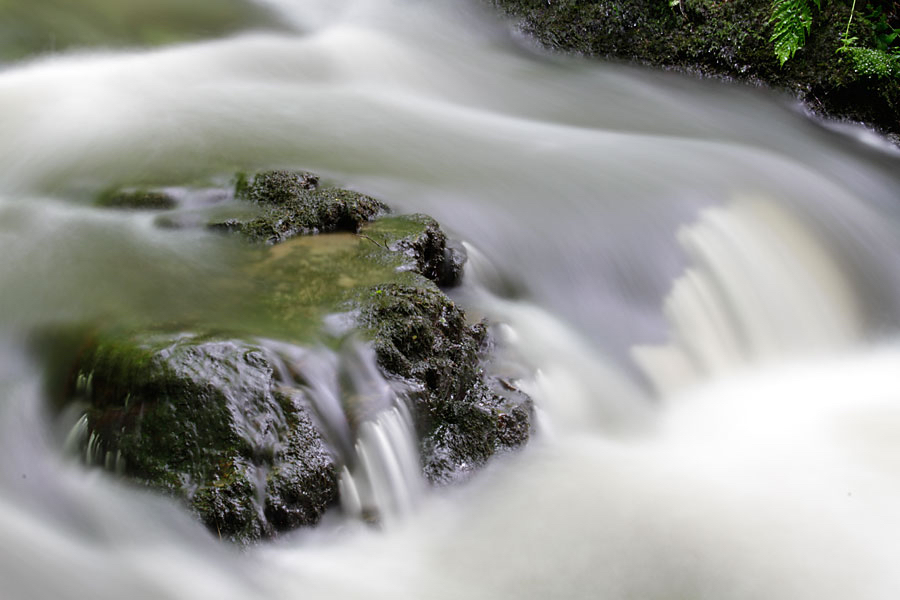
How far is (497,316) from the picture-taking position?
446 centimetres

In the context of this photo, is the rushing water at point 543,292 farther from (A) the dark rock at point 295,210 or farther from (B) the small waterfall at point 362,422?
(A) the dark rock at point 295,210

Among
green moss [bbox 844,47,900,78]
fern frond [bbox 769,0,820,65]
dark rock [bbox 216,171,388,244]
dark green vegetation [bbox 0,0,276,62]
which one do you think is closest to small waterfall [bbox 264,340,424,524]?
dark rock [bbox 216,171,388,244]

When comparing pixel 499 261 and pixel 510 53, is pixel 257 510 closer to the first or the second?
pixel 499 261

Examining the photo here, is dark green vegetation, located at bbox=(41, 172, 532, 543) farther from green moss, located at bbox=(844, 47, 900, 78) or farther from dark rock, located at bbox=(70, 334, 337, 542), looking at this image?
green moss, located at bbox=(844, 47, 900, 78)

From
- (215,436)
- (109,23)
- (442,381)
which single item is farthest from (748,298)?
(109,23)

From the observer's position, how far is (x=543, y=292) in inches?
194

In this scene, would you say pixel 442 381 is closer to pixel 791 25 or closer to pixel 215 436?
pixel 215 436

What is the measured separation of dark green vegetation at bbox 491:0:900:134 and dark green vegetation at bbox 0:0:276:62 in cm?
291

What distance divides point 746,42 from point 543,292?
4127 millimetres

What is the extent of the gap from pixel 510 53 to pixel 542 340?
4.59m

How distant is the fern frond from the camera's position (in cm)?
708

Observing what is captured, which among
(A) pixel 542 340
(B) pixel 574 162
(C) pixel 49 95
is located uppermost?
(B) pixel 574 162

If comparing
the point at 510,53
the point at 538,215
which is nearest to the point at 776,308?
the point at 538,215

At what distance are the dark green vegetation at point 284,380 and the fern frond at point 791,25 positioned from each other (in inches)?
173
